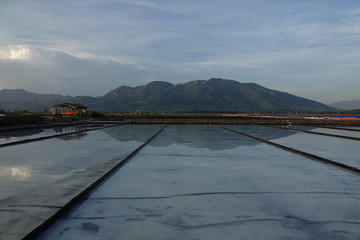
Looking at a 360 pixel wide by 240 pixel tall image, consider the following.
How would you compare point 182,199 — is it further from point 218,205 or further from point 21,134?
point 21,134

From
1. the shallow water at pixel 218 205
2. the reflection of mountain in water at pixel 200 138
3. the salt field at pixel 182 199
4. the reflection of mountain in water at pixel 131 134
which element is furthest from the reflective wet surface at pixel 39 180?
the reflection of mountain in water at pixel 131 134

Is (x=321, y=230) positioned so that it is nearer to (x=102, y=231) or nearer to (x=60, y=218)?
(x=102, y=231)

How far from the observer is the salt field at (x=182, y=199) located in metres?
4.50

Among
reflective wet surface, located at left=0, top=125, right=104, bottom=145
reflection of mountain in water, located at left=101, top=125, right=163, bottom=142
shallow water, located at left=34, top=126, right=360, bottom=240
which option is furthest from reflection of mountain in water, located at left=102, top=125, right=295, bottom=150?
Answer: shallow water, located at left=34, top=126, right=360, bottom=240

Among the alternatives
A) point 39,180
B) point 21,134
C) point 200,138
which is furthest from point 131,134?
point 39,180

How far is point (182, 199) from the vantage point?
604 centimetres

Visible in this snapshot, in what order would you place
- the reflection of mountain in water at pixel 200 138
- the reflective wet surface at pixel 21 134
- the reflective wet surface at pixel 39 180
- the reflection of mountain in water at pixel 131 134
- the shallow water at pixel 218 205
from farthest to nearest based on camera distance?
1. the reflection of mountain in water at pixel 131 134
2. the reflective wet surface at pixel 21 134
3. the reflection of mountain in water at pixel 200 138
4. the reflective wet surface at pixel 39 180
5. the shallow water at pixel 218 205

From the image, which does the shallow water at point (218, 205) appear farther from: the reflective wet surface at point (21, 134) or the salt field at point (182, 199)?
the reflective wet surface at point (21, 134)

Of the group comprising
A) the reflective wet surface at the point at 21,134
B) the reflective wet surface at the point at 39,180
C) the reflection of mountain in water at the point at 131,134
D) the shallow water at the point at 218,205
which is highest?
the reflective wet surface at the point at 21,134

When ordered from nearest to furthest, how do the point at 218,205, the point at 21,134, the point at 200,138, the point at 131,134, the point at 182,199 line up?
the point at 218,205
the point at 182,199
the point at 200,138
the point at 21,134
the point at 131,134

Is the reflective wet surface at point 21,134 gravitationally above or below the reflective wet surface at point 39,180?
above

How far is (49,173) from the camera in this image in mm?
8320

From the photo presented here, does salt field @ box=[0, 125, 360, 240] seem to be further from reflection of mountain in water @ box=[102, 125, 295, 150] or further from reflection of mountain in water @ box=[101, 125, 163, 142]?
reflection of mountain in water @ box=[101, 125, 163, 142]

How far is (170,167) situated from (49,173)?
3524 mm
